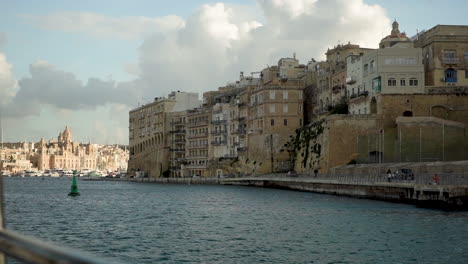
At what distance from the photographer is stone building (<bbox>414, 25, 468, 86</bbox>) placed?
61.5 metres

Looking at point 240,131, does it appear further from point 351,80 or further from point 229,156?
point 351,80

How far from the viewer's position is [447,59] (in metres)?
61.6

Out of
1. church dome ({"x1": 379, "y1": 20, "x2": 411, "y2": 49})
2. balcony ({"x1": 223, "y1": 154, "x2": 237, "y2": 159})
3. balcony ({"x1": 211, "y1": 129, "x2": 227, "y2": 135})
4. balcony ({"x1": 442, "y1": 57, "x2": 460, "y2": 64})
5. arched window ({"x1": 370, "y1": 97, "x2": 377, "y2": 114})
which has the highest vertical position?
church dome ({"x1": 379, "y1": 20, "x2": 411, "y2": 49})

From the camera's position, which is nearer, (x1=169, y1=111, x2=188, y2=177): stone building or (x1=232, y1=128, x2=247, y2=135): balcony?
(x1=232, y1=128, x2=247, y2=135): balcony

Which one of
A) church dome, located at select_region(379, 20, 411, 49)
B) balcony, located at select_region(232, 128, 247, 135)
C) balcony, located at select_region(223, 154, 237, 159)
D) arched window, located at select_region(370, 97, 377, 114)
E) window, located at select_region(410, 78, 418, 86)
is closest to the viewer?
window, located at select_region(410, 78, 418, 86)

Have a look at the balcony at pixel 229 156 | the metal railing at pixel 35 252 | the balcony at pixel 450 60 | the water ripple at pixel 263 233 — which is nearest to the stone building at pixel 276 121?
the balcony at pixel 229 156

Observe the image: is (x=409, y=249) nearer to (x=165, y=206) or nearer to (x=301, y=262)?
(x=301, y=262)

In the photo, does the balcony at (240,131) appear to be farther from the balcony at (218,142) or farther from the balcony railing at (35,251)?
the balcony railing at (35,251)

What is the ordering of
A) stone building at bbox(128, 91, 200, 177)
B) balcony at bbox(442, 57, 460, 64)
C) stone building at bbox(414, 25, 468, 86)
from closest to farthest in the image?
balcony at bbox(442, 57, 460, 64) → stone building at bbox(414, 25, 468, 86) → stone building at bbox(128, 91, 200, 177)

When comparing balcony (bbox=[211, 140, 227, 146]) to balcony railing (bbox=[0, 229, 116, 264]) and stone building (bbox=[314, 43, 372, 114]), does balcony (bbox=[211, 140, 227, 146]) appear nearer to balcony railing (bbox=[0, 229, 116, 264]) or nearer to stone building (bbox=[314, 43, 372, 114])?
stone building (bbox=[314, 43, 372, 114])

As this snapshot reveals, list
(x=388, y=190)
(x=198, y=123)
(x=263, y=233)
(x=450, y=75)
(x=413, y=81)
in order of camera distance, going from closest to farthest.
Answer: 1. (x=263, y=233)
2. (x=388, y=190)
3. (x=413, y=81)
4. (x=450, y=75)
5. (x=198, y=123)

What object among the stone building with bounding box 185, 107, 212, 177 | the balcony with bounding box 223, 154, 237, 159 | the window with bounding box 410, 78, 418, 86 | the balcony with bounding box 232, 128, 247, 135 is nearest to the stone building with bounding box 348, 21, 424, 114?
the window with bounding box 410, 78, 418, 86

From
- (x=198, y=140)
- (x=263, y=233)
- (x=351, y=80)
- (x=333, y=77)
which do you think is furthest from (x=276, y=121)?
(x=263, y=233)

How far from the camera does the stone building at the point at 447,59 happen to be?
61.5m
